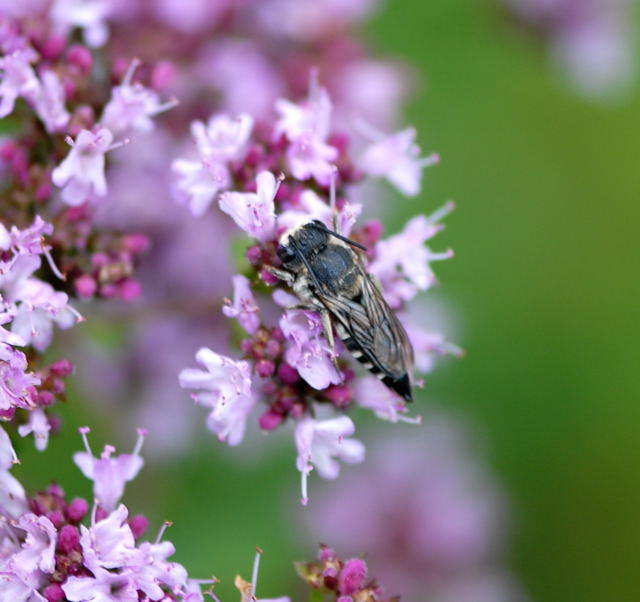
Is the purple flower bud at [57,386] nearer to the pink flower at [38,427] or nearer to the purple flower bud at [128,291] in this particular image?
the pink flower at [38,427]

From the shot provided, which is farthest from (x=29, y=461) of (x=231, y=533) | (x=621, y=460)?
(x=621, y=460)

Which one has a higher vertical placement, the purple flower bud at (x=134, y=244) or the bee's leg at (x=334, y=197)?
the bee's leg at (x=334, y=197)

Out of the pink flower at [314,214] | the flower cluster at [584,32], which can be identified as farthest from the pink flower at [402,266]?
the flower cluster at [584,32]

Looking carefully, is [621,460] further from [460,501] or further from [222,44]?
[222,44]

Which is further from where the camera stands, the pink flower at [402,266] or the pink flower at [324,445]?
the pink flower at [402,266]

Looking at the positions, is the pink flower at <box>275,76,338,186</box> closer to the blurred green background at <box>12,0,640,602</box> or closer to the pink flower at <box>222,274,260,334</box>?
the pink flower at <box>222,274,260,334</box>

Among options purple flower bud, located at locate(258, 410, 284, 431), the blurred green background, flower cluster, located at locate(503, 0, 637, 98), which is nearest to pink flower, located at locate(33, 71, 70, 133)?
purple flower bud, located at locate(258, 410, 284, 431)
